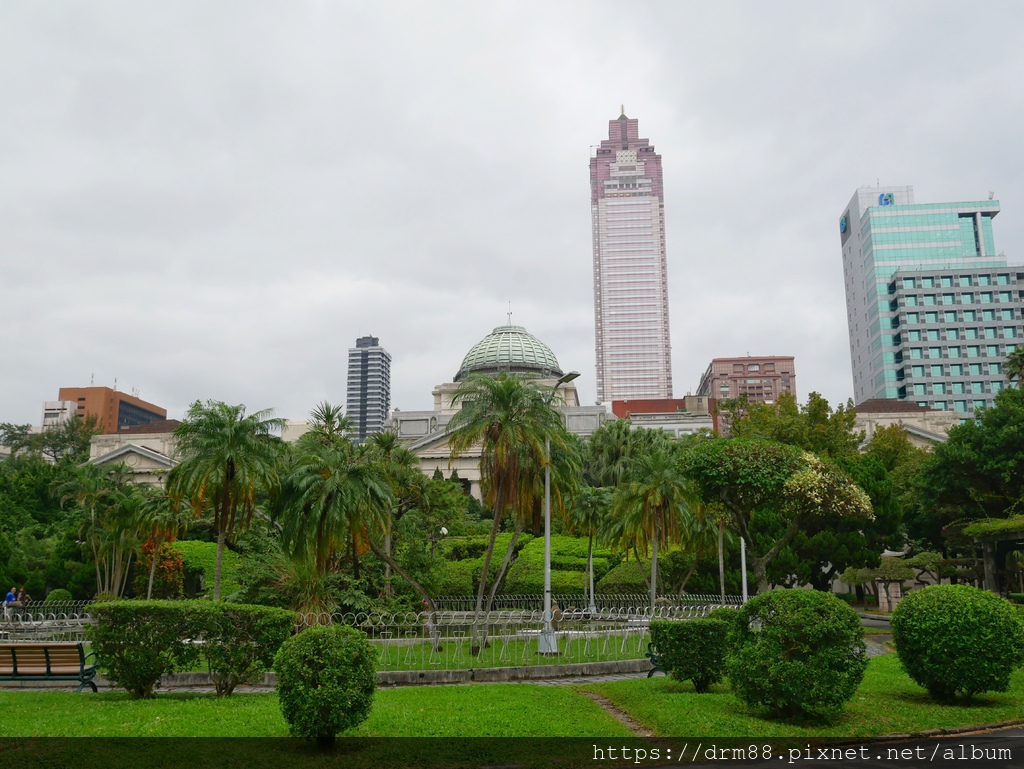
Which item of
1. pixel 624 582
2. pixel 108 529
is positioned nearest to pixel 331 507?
pixel 108 529

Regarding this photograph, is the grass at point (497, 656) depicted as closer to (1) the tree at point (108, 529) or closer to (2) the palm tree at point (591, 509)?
(2) the palm tree at point (591, 509)

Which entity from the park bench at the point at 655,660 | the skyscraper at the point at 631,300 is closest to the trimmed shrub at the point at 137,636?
the park bench at the point at 655,660

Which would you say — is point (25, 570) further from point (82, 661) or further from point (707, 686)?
point (707, 686)

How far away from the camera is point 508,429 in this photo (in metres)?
23.9

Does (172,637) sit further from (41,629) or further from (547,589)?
(41,629)

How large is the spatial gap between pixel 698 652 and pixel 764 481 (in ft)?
33.5

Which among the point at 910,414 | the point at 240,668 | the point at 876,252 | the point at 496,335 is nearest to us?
the point at 240,668

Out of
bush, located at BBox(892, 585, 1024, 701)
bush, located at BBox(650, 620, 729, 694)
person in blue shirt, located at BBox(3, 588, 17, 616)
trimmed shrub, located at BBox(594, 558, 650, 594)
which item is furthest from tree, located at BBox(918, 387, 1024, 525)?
person in blue shirt, located at BBox(3, 588, 17, 616)

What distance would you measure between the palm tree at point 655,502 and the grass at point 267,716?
54.8 feet

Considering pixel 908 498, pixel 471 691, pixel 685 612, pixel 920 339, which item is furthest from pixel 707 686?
pixel 920 339

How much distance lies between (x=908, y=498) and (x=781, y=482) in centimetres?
2670

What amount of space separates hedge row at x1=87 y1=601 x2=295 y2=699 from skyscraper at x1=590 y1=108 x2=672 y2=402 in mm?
159999

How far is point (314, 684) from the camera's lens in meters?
10.2

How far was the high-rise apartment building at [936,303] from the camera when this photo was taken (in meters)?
114
